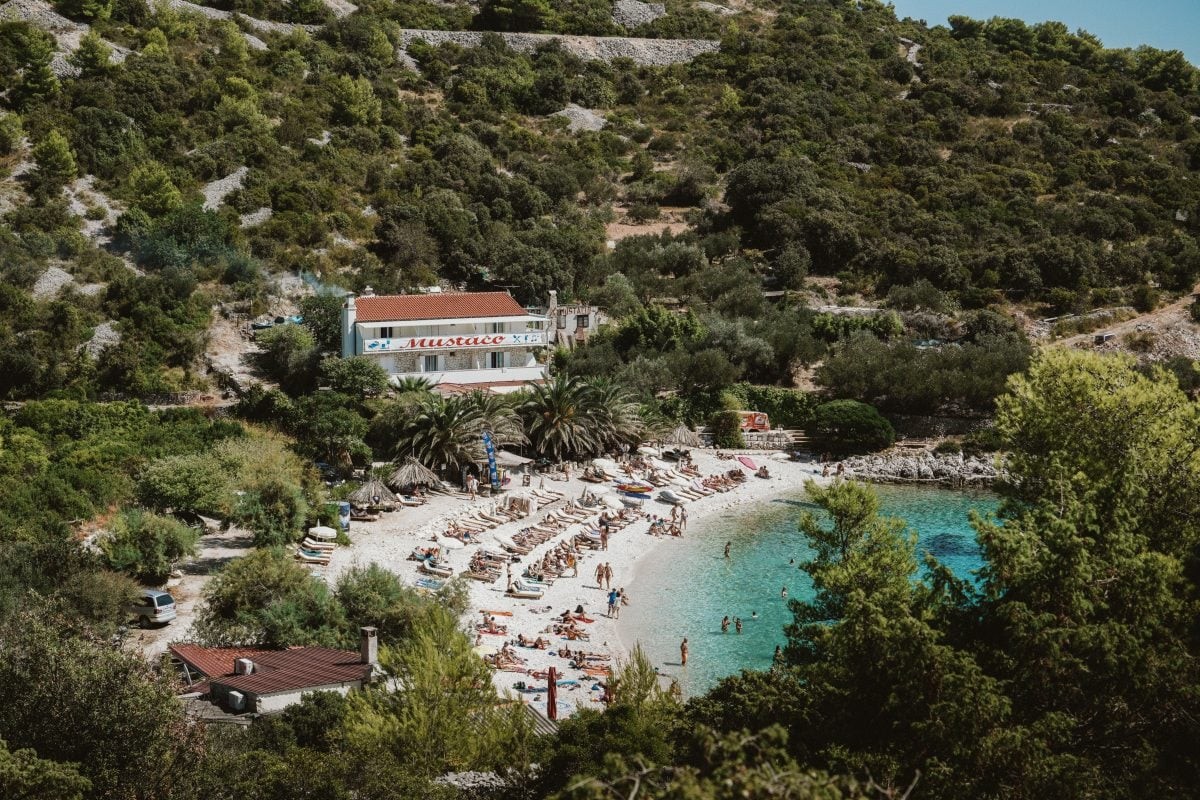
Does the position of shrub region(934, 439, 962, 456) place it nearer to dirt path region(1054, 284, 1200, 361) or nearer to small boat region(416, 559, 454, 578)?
dirt path region(1054, 284, 1200, 361)

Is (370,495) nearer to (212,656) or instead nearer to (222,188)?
(212,656)

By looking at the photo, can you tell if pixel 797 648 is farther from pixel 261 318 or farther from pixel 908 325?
pixel 908 325

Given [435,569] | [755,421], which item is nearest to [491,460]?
[435,569]

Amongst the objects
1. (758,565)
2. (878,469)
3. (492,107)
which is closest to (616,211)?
(492,107)

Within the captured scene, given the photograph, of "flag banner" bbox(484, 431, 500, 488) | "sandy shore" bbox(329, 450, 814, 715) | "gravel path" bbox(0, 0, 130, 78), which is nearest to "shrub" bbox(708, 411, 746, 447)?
"sandy shore" bbox(329, 450, 814, 715)

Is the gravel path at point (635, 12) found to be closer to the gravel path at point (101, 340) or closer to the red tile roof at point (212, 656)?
the gravel path at point (101, 340)

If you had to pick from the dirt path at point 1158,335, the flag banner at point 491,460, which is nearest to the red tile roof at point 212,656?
the flag banner at point 491,460

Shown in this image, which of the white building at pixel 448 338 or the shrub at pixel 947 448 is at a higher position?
the white building at pixel 448 338
